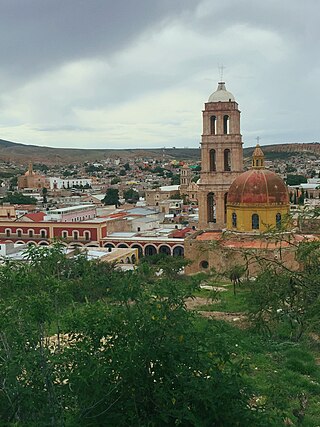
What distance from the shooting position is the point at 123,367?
5.70m

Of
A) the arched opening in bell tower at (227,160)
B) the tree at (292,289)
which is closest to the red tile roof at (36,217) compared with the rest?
the arched opening in bell tower at (227,160)

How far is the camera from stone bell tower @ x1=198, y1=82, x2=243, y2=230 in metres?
26.4

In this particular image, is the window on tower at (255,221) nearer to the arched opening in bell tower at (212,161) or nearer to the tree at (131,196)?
the arched opening in bell tower at (212,161)

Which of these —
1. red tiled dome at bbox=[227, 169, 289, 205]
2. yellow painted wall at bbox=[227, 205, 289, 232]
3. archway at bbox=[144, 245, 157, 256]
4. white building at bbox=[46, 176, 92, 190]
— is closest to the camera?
yellow painted wall at bbox=[227, 205, 289, 232]

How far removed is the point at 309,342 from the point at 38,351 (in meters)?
7.04

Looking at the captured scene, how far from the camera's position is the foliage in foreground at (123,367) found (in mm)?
5609

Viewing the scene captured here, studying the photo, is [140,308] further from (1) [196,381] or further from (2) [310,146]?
(2) [310,146]

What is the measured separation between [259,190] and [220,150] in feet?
15.3

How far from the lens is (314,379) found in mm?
9391

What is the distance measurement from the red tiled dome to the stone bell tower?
3.68m

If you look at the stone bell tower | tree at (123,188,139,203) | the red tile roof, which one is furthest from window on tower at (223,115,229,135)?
tree at (123,188,139,203)

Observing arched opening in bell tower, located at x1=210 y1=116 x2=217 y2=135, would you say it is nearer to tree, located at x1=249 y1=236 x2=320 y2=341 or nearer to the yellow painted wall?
the yellow painted wall

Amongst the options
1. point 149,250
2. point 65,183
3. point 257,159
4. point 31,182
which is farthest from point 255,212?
point 31,182

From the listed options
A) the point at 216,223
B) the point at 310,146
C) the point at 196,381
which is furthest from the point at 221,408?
the point at 310,146
